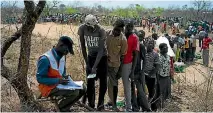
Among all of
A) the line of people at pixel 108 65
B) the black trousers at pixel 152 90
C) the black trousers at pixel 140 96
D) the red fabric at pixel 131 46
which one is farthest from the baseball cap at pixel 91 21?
the black trousers at pixel 152 90

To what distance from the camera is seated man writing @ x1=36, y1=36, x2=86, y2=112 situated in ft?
13.8

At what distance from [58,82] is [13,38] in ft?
3.93

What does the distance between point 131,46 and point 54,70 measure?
1361mm

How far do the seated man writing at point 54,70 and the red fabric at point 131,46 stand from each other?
103 centimetres

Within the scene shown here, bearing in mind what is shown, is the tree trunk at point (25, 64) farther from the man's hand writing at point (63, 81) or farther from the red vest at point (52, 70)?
the man's hand writing at point (63, 81)

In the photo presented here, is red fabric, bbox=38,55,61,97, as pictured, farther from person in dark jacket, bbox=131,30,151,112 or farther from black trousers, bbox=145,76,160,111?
black trousers, bbox=145,76,160,111

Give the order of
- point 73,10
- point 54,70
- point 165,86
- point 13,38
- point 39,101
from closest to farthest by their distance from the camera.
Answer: point 54,70, point 39,101, point 13,38, point 165,86, point 73,10

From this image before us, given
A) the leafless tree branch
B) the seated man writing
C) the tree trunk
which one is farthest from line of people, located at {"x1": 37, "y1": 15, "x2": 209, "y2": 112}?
the leafless tree branch

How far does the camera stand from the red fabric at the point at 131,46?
16.9 feet

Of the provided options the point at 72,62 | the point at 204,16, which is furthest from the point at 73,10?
the point at 72,62

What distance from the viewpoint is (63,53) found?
4.30m

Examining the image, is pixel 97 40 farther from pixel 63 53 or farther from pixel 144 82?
pixel 144 82

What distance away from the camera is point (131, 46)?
5164mm

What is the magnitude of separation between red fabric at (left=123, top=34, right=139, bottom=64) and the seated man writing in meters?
1.03
